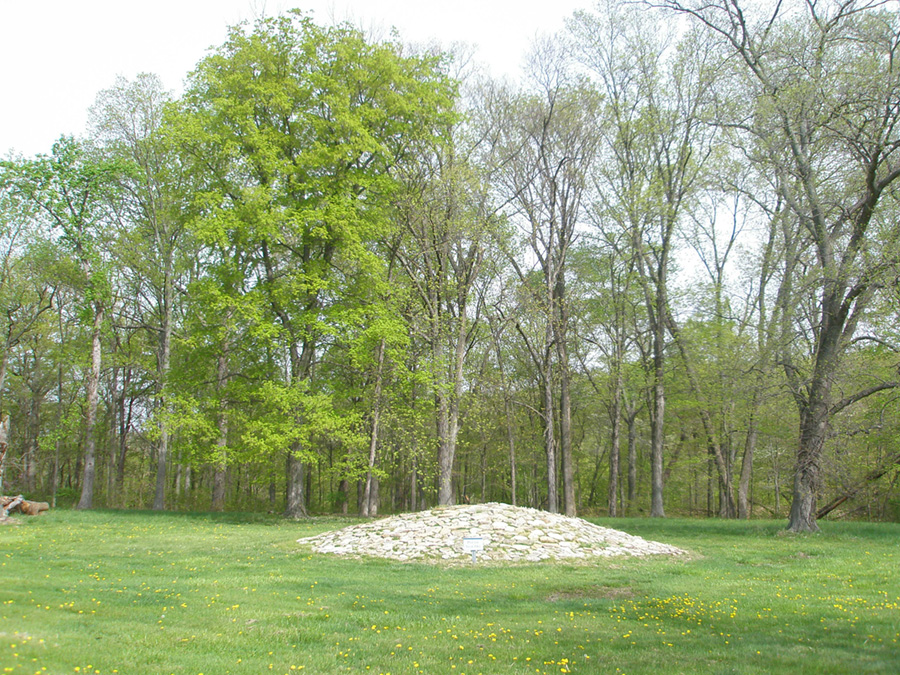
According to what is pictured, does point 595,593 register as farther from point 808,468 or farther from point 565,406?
point 565,406

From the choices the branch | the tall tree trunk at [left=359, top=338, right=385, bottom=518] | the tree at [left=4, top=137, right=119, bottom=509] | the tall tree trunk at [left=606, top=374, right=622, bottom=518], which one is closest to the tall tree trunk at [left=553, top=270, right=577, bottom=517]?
the tall tree trunk at [left=606, top=374, right=622, bottom=518]

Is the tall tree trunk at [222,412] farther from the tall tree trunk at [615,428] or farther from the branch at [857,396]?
the branch at [857,396]

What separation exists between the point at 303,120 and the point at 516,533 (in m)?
15.3

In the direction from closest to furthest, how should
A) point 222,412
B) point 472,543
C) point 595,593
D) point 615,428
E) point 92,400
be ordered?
1. point 595,593
2. point 472,543
3. point 222,412
4. point 92,400
5. point 615,428

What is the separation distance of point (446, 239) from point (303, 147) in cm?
599

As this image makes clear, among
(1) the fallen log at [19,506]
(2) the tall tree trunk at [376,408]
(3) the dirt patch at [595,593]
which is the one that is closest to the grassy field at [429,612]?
(3) the dirt patch at [595,593]

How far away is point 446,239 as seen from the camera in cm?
2255

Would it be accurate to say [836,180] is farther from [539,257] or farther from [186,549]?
[186,549]

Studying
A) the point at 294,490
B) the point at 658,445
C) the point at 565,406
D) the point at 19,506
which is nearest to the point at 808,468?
the point at 658,445

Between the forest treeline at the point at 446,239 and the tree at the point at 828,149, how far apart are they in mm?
103

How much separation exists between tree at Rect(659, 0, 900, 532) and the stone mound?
6.70 meters

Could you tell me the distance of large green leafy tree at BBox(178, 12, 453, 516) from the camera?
65.1 ft

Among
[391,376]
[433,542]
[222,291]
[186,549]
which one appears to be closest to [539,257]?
[391,376]

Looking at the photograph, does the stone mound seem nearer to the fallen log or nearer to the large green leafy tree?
the large green leafy tree
